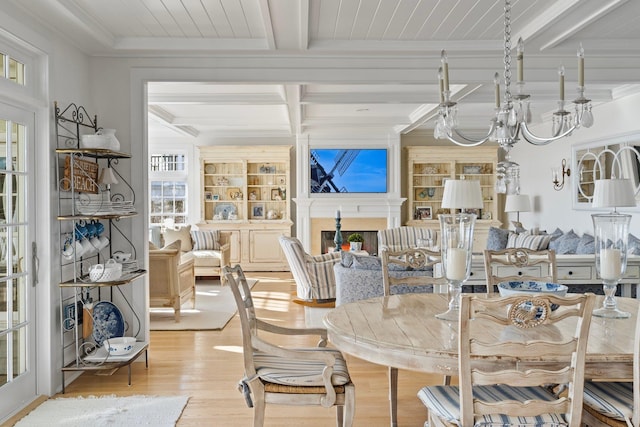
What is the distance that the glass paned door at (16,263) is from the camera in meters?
3.19

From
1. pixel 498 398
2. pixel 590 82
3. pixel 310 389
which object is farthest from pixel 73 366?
pixel 590 82

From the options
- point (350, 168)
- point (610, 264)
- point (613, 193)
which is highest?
point (350, 168)

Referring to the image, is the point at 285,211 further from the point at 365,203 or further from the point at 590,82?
the point at 590,82

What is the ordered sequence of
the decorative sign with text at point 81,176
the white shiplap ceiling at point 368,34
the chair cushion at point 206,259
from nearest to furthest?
the white shiplap ceiling at point 368,34, the decorative sign with text at point 81,176, the chair cushion at point 206,259

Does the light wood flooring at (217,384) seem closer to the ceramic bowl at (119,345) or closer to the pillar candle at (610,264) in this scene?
the ceramic bowl at (119,345)

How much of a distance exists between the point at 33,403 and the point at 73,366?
392 millimetres

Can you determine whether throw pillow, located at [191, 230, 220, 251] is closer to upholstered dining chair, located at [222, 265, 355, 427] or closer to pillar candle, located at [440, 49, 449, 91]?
upholstered dining chair, located at [222, 265, 355, 427]

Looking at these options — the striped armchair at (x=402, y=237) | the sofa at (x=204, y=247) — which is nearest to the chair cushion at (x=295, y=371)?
the striped armchair at (x=402, y=237)

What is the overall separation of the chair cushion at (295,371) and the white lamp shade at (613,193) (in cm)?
287

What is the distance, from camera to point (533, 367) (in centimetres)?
192

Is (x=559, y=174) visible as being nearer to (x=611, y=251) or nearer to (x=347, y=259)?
(x=347, y=259)

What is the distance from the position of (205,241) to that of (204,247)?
96 millimetres

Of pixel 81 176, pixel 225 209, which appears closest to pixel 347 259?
pixel 81 176

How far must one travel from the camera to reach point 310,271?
641 cm
